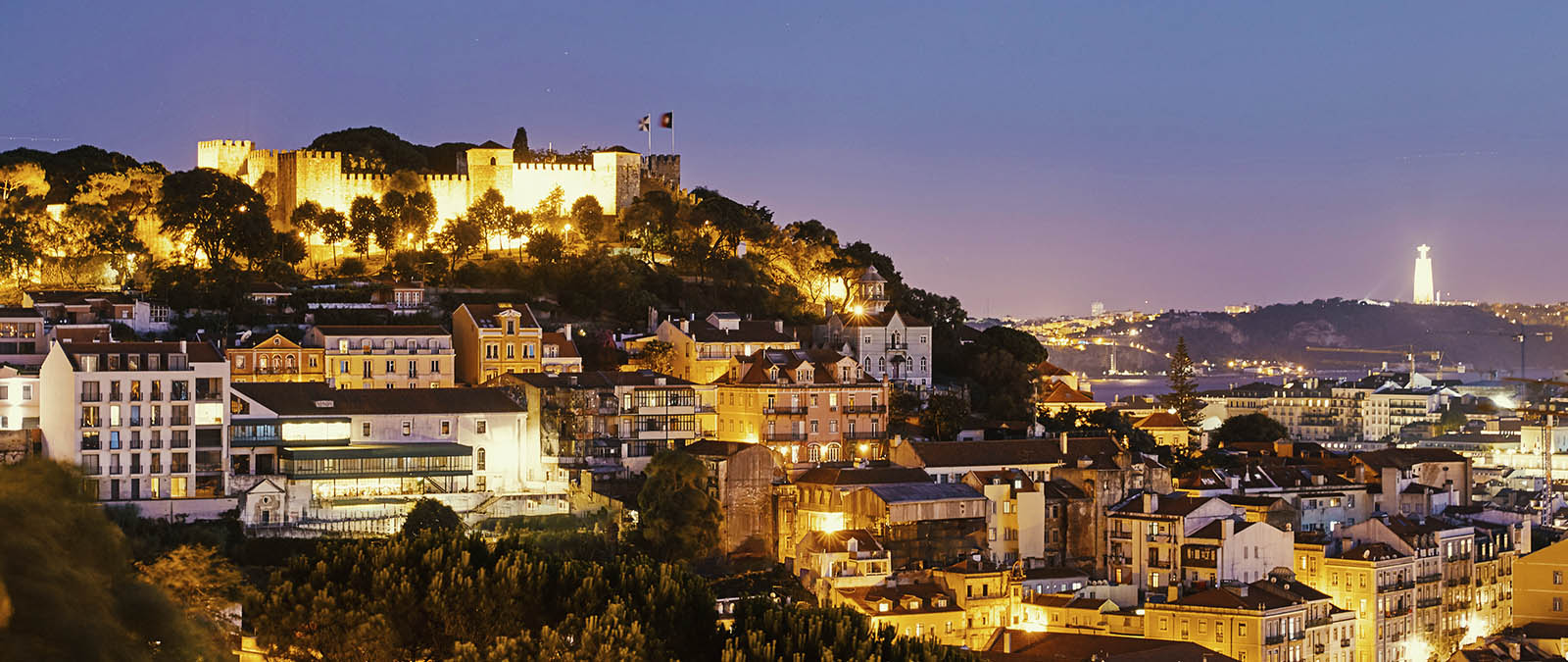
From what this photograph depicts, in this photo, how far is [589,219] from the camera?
57594 millimetres

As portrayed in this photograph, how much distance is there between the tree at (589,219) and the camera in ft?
188

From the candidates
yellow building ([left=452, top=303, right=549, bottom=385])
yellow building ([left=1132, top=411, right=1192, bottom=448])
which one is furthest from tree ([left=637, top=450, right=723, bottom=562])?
yellow building ([left=1132, top=411, right=1192, bottom=448])

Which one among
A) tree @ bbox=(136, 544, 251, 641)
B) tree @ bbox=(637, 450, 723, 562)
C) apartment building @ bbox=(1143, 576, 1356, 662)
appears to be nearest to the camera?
tree @ bbox=(136, 544, 251, 641)

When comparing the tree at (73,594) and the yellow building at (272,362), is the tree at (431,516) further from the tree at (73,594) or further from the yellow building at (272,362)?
the tree at (73,594)

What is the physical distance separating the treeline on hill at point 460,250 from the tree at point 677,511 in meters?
13.0

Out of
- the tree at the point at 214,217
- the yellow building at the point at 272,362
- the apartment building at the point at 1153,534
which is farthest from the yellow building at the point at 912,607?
the tree at the point at 214,217

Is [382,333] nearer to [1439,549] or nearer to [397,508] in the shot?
[397,508]

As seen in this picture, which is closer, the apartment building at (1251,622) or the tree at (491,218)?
the apartment building at (1251,622)

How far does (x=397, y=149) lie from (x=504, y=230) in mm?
10233

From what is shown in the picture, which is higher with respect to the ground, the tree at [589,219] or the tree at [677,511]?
the tree at [589,219]

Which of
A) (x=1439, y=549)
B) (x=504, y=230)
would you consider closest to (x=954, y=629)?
(x=1439, y=549)

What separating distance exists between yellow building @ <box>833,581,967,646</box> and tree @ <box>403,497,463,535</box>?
22.6ft

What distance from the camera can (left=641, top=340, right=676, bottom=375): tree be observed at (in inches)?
1785

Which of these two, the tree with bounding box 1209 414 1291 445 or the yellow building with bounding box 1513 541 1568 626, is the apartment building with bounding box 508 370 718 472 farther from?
the tree with bounding box 1209 414 1291 445
